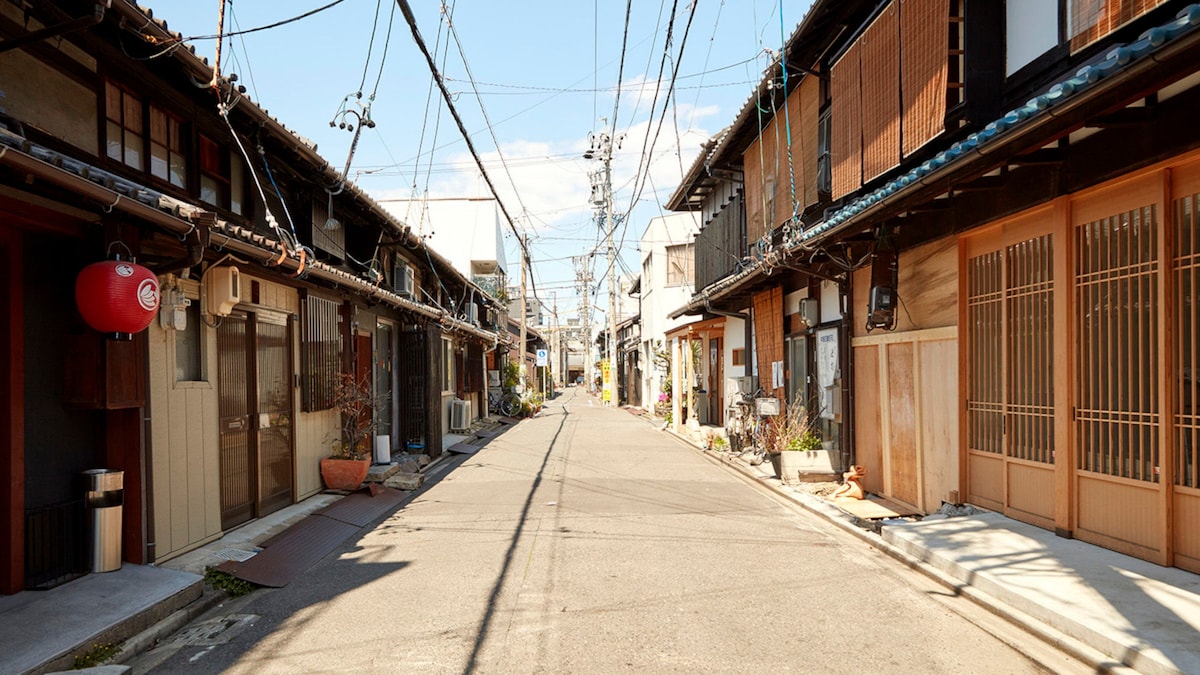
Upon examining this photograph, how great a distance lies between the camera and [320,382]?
11156mm

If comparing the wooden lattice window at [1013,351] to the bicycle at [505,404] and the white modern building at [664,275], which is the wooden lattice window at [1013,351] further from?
the bicycle at [505,404]

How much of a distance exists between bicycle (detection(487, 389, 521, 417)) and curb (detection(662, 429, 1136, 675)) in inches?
832

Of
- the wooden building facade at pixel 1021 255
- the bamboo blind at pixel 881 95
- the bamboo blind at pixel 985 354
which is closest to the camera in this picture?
the wooden building facade at pixel 1021 255

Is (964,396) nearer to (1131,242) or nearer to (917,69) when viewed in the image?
(1131,242)

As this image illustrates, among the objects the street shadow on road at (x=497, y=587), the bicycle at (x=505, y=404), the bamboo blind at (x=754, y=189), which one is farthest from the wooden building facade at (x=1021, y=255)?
the bicycle at (x=505, y=404)

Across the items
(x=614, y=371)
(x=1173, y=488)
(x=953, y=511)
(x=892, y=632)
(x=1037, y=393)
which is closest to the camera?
(x=892, y=632)

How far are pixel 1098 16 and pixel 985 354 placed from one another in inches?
132

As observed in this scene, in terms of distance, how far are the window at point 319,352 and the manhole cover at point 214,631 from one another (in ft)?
16.8

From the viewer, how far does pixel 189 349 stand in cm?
757

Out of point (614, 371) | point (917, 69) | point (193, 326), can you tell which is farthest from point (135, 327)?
point (614, 371)

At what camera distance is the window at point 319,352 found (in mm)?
10609

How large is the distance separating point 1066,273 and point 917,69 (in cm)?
342

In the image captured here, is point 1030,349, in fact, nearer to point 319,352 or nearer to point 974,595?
point 974,595

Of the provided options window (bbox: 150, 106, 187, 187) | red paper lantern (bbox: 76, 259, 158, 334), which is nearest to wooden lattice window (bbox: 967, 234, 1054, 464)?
red paper lantern (bbox: 76, 259, 158, 334)
